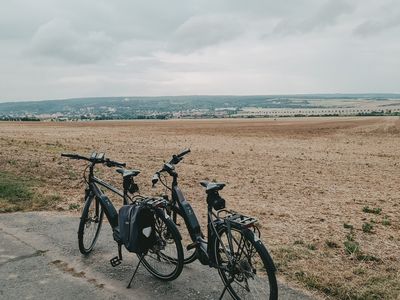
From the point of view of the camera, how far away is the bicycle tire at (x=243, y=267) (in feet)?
14.3

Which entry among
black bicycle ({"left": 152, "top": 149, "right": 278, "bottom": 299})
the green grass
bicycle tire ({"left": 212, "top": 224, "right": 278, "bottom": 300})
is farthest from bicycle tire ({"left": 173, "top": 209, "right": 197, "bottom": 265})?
the green grass

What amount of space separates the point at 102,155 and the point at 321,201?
7.19 meters

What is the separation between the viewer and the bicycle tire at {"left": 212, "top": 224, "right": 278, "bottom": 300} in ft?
14.3

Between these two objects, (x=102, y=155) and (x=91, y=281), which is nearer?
(x=91, y=281)

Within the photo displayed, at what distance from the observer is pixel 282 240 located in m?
7.34

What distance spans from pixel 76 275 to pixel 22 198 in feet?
17.1

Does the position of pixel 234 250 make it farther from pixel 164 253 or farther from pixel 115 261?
pixel 115 261

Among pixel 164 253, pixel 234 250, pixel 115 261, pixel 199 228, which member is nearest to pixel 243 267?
pixel 234 250

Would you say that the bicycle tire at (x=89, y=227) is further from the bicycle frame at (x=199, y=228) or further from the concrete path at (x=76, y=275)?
the bicycle frame at (x=199, y=228)

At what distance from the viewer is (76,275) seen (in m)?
5.62

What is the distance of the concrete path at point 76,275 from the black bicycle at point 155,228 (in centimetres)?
17

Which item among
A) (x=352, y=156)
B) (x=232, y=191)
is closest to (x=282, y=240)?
(x=232, y=191)

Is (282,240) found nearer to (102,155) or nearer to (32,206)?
(102,155)

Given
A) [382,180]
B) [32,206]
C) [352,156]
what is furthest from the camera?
[352,156]
